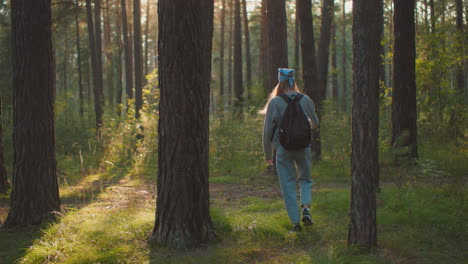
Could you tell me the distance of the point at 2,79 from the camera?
80.6 feet

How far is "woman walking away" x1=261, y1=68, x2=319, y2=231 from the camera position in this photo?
5.23 metres

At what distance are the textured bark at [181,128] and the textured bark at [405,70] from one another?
7.15m

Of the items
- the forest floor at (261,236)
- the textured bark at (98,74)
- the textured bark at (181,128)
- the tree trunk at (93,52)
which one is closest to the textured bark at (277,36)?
the forest floor at (261,236)

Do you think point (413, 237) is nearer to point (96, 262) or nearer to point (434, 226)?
point (434, 226)

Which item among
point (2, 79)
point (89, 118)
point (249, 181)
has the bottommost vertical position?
point (249, 181)

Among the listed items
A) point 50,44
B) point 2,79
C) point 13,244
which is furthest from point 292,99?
point 2,79

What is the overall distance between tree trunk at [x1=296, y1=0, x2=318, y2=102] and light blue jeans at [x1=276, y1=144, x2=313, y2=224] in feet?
21.1

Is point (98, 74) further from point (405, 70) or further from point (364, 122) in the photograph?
point (364, 122)

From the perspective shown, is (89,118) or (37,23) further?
(89,118)

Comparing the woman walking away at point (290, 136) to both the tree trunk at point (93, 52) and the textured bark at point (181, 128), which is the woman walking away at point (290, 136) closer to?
the textured bark at point (181, 128)

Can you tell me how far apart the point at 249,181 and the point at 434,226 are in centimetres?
518

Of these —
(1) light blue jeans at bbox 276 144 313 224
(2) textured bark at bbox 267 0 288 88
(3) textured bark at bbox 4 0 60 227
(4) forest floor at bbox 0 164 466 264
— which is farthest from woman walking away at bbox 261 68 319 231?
(2) textured bark at bbox 267 0 288 88

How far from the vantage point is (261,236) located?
5.05 metres

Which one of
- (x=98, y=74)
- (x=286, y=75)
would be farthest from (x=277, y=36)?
(x=98, y=74)
